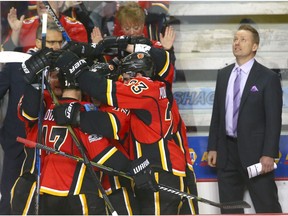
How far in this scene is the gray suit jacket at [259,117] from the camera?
3650 mm

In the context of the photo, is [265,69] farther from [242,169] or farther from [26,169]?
[26,169]

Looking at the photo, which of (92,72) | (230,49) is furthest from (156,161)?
(230,49)

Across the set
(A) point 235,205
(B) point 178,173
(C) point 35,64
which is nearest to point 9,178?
(C) point 35,64

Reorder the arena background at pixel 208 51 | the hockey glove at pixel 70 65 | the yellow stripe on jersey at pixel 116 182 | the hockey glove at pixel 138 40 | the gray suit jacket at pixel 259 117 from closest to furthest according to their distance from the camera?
the hockey glove at pixel 70 65
the yellow stripe on jersey at pixel 116 182
the hockey glove at pixel 138 40
the gray suit jacket at pixel 259 117
the arena background at pixel 208 51

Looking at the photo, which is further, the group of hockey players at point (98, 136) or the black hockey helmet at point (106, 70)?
the black hockey helmet at point (106, 70)

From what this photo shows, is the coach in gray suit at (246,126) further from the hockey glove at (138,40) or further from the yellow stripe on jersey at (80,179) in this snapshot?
the yellow stripe on jersey at (80,179)

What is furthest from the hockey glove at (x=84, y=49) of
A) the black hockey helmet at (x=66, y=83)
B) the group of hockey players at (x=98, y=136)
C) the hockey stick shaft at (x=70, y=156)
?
the hockey stick shaft at (x=70, y=156)

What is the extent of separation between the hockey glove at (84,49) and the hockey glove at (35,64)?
7.9 inches

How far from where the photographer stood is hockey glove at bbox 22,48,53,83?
3.16m

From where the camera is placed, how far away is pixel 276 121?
3656 mm

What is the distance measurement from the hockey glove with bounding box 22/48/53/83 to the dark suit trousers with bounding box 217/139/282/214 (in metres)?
1.20

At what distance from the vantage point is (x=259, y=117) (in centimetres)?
371

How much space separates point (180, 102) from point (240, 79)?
41 cm

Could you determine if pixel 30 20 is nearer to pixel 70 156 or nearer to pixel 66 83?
pixel 66 83
